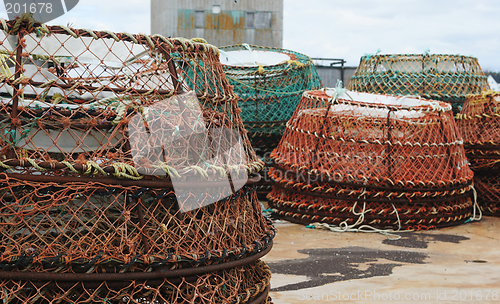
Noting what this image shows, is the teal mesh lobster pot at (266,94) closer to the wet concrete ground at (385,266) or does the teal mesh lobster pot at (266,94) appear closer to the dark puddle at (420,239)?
the wet concrete ground at (385,266)

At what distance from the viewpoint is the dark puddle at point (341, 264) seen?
14.7 ft

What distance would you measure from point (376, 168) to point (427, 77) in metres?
3.21

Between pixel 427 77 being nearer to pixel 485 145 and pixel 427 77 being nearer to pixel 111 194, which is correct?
pixel 485 145

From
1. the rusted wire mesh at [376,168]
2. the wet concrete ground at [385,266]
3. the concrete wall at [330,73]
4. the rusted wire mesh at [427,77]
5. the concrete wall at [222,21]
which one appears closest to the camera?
the wet concrete ground at [385,266]

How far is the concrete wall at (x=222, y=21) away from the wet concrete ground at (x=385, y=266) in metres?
15.8

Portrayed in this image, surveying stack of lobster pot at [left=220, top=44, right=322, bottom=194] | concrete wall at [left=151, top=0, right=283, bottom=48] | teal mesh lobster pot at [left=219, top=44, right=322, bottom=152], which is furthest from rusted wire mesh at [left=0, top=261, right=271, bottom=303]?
concrete wall at [left=151, top=0, right=283, bottom=48]

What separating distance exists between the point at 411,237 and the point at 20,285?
4848mm

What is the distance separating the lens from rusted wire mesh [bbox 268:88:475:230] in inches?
247

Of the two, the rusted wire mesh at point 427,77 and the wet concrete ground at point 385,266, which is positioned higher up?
the rusted wire mesh at point 427,77

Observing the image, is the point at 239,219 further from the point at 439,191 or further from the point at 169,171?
the point at 439,191

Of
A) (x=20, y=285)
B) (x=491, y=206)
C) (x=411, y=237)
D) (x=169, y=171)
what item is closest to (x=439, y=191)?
(x=411, y=237)

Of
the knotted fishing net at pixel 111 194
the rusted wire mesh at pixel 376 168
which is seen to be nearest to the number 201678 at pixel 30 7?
the knotted fishing net at pixel 111 194

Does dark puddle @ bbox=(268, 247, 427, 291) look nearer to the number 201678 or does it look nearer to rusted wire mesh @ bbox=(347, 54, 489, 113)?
the number 201678

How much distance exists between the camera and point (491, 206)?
7.36 m
